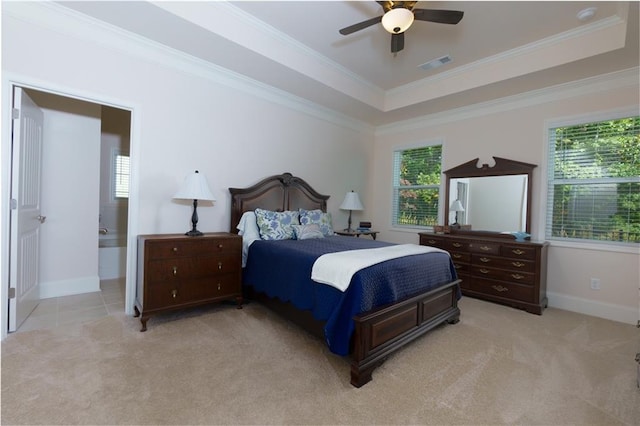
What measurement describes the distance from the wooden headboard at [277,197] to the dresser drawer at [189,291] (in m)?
0.73

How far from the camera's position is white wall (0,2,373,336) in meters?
2.44

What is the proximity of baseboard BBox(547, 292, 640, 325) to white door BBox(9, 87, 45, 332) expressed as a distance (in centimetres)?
554

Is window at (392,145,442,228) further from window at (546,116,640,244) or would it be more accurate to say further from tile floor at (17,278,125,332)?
tile floor at (17,278,125,332)

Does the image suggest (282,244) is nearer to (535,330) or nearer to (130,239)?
(130,239)

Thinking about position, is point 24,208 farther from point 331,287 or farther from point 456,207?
point 456,207

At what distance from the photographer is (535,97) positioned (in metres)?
3.73

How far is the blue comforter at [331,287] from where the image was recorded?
2.00 m

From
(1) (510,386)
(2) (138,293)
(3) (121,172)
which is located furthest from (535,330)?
(3) (121,172)

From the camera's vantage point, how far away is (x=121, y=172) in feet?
16.7

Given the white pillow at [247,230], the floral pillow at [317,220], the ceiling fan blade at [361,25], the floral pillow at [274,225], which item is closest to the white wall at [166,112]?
the white pillow at [247,230]

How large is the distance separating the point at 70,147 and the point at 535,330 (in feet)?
17.7

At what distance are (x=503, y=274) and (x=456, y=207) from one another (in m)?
1.24

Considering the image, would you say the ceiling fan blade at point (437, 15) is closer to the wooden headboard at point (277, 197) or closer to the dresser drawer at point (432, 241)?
the wooden headboard at point (277, 197)

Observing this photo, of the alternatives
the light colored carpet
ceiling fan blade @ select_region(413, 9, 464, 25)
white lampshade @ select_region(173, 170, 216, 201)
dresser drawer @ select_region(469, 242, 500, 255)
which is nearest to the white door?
the light colored carpet
